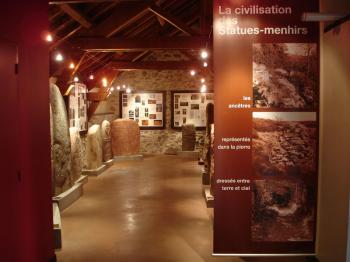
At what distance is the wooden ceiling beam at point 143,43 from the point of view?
798 cm

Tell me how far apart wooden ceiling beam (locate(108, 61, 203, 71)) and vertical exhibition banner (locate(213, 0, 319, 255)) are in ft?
27.8

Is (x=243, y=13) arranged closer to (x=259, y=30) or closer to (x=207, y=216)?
(x=259, y=30)

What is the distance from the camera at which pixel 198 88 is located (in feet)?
48.3

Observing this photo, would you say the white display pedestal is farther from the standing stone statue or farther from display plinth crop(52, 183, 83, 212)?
display plinth crop(52, 183, 83, 212)

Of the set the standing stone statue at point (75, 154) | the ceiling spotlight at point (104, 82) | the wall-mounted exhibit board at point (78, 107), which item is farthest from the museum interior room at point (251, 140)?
the ceiling spotlight at point (104, 82)

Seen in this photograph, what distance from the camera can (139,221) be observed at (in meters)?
6.18

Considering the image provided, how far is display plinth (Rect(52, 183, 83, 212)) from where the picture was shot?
6793 mm

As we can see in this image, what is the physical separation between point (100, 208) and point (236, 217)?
370 cm

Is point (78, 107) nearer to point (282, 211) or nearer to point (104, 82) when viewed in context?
point (104, 82)

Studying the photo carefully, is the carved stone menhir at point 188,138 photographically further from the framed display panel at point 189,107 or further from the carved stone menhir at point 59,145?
the carved stone menhir at point 59,145

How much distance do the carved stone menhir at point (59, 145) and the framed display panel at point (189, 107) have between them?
24.9ft

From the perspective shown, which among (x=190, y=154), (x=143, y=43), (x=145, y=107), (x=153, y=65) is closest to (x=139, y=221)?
(x=143, y=43)

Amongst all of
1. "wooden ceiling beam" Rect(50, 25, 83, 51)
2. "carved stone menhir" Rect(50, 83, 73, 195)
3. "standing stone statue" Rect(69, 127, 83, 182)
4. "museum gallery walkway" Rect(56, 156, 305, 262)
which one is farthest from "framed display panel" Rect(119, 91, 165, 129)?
"carved stone menhir" Rect(50, 83, 73, 195)

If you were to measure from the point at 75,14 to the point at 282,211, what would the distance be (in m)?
5.11
